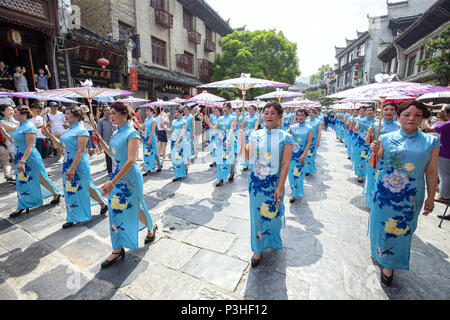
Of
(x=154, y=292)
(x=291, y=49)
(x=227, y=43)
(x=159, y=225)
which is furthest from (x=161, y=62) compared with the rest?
(x=154, y=292)

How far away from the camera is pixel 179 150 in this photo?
19.1 ft

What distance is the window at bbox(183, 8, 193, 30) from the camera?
1917cm

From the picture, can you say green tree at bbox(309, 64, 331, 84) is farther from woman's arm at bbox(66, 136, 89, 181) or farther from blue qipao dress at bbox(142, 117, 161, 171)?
woman's arm at bbox(66, 136, 89, 181)

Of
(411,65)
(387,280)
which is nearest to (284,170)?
(387,280)

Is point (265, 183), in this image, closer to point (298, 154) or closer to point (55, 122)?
point (298, 154)

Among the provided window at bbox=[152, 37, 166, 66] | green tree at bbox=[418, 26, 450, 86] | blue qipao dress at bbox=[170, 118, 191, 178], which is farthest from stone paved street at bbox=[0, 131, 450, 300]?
window at bbox=[152, 37, 166, 66]

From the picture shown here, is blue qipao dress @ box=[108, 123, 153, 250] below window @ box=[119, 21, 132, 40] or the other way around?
below

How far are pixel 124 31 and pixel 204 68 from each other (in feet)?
31.5

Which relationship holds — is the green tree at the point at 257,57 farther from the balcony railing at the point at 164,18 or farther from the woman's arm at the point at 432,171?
the woman's arm at the point at 432,171

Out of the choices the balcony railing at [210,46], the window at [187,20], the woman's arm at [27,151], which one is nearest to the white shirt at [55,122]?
the woman's arm at [27,151]

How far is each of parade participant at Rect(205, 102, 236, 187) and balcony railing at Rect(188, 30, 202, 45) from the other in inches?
656

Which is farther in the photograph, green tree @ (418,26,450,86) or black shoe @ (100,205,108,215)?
green tree @ (418,26,450,86)

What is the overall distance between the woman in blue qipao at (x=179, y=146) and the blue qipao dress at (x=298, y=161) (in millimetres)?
2816

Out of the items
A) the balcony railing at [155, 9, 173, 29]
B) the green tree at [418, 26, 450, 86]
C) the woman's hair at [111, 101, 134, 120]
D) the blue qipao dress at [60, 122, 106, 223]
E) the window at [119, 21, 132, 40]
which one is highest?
the balcony railing at [155, 9, 173, 29]
